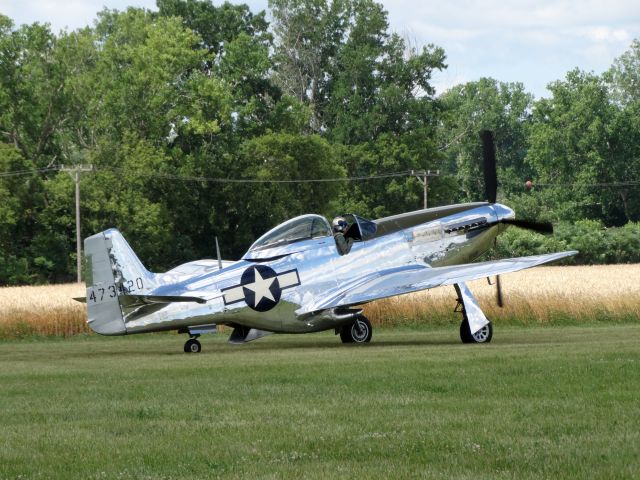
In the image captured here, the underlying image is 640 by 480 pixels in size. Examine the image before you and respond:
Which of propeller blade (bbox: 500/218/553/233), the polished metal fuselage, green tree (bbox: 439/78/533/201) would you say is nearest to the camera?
the polished metal fuselage

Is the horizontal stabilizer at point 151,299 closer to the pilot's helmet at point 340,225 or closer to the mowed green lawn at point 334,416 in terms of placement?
the mowed green lawn at point 334,416

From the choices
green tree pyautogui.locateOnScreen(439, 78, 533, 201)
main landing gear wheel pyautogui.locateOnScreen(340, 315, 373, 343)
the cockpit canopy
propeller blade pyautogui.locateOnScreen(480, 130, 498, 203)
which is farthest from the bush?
the cockpit canopy

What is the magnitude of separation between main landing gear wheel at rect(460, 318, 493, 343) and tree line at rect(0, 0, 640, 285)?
45822 millimetres

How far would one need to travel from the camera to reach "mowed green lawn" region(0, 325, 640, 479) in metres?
8.27

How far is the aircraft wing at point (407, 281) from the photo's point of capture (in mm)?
20406

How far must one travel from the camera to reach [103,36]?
294ft

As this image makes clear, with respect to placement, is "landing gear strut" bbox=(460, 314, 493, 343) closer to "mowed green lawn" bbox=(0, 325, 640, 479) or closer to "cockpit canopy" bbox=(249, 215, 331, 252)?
"mowed green lawn" bbox=(0, 325, 640, 479)

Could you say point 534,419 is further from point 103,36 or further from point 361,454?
point 103,36

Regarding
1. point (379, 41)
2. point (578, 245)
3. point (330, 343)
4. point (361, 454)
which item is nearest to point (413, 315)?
point (330, 343)

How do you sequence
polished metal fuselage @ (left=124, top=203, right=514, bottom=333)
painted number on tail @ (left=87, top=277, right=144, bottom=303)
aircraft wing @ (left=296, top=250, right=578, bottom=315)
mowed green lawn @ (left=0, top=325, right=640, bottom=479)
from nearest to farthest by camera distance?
mowed green lawn @ (left=0, top=325, right=640, bottom=479) → polished metal fuselage @ (left=124, top=203, right=514, bottom=333) → painted number on tail @ (left=87, top=277, right=144, bottom=303) → aircraft wing @ (left=296, top=250, right=578, bottom=315)

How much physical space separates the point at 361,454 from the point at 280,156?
6314 centimetres

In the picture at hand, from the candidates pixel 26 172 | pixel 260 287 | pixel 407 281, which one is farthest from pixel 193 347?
pixel 26 172

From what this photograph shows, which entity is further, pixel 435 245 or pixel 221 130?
pixel 221 130

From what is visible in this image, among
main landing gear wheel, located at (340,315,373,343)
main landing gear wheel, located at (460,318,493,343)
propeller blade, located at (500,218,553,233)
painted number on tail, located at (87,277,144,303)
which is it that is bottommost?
main landing gear wheel, located at (460,318,493,343)
